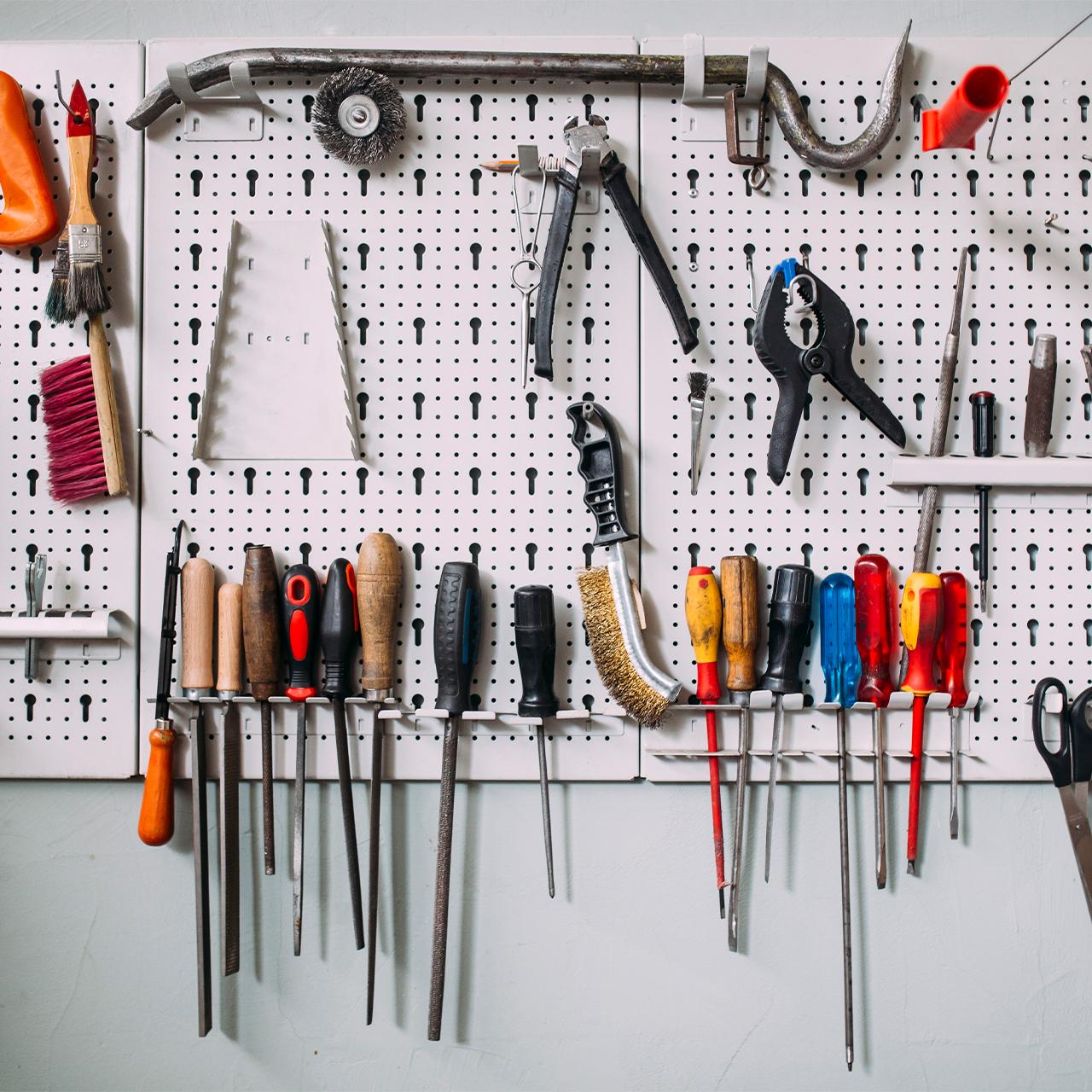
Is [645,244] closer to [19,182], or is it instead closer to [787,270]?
[787,270]

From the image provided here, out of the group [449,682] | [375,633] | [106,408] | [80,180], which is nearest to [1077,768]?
[449,682]

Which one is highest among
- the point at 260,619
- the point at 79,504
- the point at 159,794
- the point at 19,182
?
the point at 19,182

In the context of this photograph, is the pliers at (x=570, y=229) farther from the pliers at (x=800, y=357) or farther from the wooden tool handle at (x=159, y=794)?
the wooden tool handle at (x=159, y=794)

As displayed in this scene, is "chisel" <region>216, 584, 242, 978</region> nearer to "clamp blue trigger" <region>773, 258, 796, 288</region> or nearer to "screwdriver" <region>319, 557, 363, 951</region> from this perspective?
"screwdriver" <region>319, 557, 363, 951</region>

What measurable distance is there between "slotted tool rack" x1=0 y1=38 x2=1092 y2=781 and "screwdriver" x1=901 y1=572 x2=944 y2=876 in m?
0.03

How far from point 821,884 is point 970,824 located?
0.22 m

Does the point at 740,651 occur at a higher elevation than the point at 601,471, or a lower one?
lower

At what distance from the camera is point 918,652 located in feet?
3.70

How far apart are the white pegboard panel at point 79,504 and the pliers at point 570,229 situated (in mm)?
Answer: 560

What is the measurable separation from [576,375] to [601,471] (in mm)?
140

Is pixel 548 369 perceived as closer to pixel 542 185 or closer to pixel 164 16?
pixel 542 185

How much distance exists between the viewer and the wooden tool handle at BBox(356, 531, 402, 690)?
1.13m

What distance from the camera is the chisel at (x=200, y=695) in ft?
3.79

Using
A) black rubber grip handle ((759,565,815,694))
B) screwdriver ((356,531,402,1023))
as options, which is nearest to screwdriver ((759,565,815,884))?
black rubber grip handle ((759,565,815,694))
